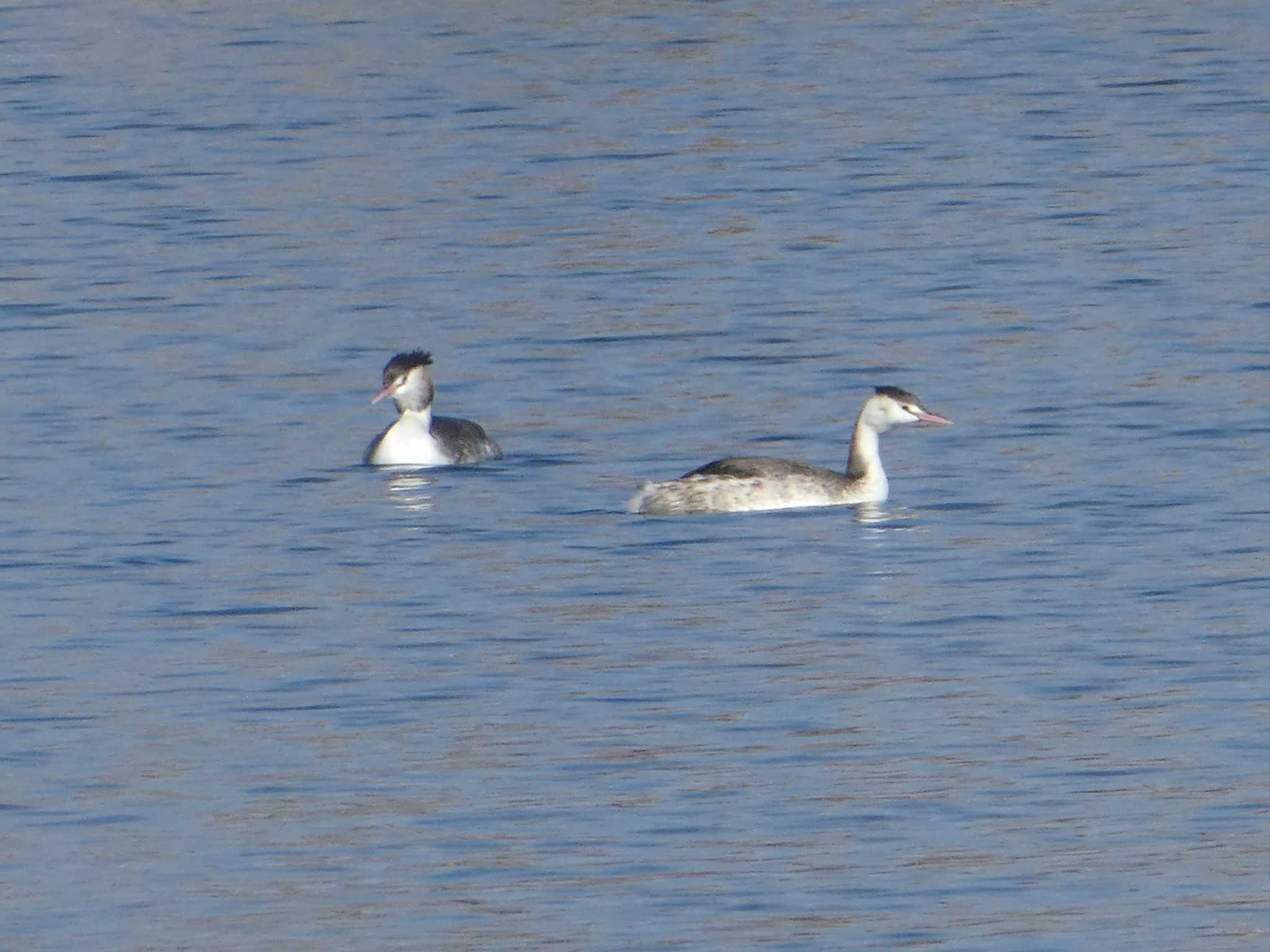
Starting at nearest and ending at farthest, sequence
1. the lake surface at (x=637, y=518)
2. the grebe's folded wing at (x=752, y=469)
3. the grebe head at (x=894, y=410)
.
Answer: the lake surface at (x=637, y=518) < the grebe's folded wing at (x=752, y=469) < the grebe head at (x=894, y=410)

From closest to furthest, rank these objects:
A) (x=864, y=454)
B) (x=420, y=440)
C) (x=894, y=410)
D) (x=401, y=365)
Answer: (x=864, y=454), (x=894, y=410), (x=420, y=440), (x=401, y=365)

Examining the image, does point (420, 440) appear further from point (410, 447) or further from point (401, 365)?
point (401, 365)

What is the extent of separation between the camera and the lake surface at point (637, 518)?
39.4 feet

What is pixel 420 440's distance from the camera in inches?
819

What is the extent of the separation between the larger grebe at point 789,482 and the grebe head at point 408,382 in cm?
222

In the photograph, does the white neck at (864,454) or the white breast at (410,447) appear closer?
the white neck at (864,454)

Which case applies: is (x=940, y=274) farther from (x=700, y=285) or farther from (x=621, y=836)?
(x=621, y=836)

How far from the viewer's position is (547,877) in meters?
11.9

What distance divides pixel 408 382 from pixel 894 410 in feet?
10.7

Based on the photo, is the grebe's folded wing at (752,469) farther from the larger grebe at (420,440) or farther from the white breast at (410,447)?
the white breast at (410,447)

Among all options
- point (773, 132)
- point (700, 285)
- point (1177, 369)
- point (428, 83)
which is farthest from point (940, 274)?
point (428, 83)

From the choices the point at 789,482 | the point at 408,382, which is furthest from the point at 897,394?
the point at 408,382

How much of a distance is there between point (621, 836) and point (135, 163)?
2251cm

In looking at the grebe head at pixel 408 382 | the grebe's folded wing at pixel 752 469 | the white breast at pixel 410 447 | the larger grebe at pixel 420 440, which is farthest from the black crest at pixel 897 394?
the grebe head at pixel 408 382
